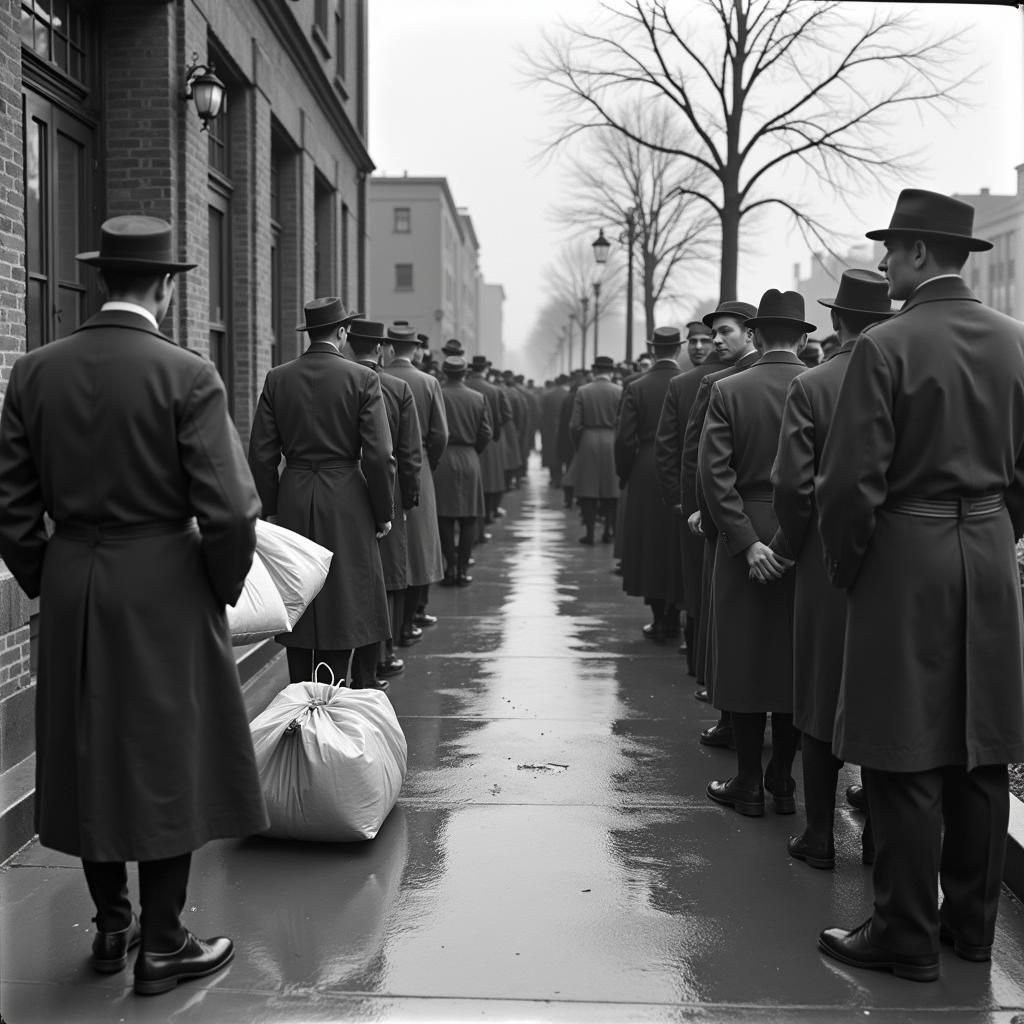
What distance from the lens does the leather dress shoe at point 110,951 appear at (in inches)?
153

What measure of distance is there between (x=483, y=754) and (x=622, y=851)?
60.3 inches

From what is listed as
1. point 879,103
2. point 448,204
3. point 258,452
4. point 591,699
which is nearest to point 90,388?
point 258,452

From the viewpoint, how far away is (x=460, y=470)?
11859mm

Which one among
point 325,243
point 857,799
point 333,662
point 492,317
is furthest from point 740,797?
point 492,317

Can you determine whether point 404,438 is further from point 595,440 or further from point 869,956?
point 595,440

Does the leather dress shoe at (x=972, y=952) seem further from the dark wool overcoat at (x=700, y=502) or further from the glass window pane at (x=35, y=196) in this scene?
the glass window pane at (x=35, y=196)

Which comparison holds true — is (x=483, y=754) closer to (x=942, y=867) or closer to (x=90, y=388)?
(x=942, y=867)

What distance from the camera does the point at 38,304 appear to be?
287 inches

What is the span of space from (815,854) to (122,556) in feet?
9.20

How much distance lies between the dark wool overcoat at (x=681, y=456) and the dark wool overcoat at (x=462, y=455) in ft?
12.4

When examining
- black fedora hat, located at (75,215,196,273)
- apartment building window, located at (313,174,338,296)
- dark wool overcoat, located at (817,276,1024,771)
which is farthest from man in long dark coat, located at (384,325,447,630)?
apartment building window, located at (313,174,338,296)

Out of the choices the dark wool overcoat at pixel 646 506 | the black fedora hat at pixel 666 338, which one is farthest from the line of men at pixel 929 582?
the black fedora hat at pixel 666 338

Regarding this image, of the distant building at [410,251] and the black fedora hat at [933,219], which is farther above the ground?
the distant building at [410,251]

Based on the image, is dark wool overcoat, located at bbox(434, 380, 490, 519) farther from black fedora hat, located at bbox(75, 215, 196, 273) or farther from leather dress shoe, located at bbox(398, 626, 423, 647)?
black fedora hat, located at bbox(75, 215, 196, 273)
